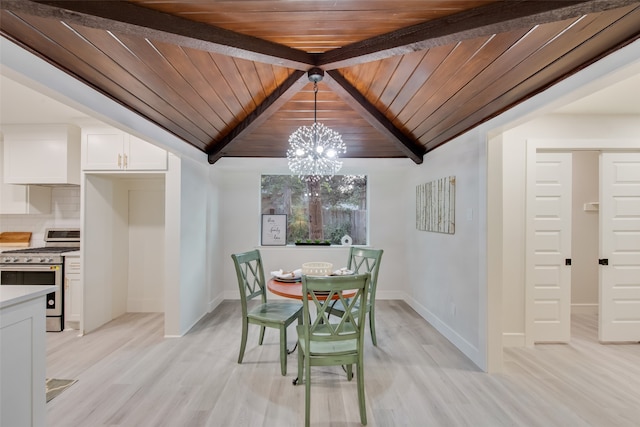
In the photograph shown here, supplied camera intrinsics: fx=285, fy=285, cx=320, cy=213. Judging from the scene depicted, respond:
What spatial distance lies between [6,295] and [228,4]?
1842 mm

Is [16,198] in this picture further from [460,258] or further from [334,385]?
[460,258]

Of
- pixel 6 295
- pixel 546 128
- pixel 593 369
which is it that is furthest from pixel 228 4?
pixel 593 369

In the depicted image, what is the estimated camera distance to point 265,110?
9.86 feet

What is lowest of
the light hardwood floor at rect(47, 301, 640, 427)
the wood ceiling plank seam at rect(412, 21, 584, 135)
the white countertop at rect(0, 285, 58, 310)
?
the light hardwood floor at rect(47, 301, 640, 427)

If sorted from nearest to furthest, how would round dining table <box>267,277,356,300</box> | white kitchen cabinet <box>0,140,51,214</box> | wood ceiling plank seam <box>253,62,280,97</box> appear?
round dining table <box>267,277,356,300</box>, wood ceiling plank seam <box>253,62,280,97</box>, white kitchen cabinet <box>0,140,51,214</box>

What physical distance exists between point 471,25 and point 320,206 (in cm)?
358

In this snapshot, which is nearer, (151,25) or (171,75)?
(151,25)

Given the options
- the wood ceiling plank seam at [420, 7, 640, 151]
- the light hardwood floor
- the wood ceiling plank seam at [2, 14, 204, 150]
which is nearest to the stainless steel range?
the light hardwood floor

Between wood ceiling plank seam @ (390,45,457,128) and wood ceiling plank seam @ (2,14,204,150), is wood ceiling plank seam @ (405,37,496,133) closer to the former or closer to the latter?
wood ceiling plank seam @ (390,45,457,128)

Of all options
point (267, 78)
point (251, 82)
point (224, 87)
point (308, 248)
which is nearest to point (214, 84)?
point (224, 87)

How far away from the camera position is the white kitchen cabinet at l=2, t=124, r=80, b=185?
3387 millimetres

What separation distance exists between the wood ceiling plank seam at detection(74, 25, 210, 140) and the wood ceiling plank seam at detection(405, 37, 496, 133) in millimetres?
2097

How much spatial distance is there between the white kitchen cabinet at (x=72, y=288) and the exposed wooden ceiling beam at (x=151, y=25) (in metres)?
2.95

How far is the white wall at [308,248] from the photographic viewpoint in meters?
4.76
